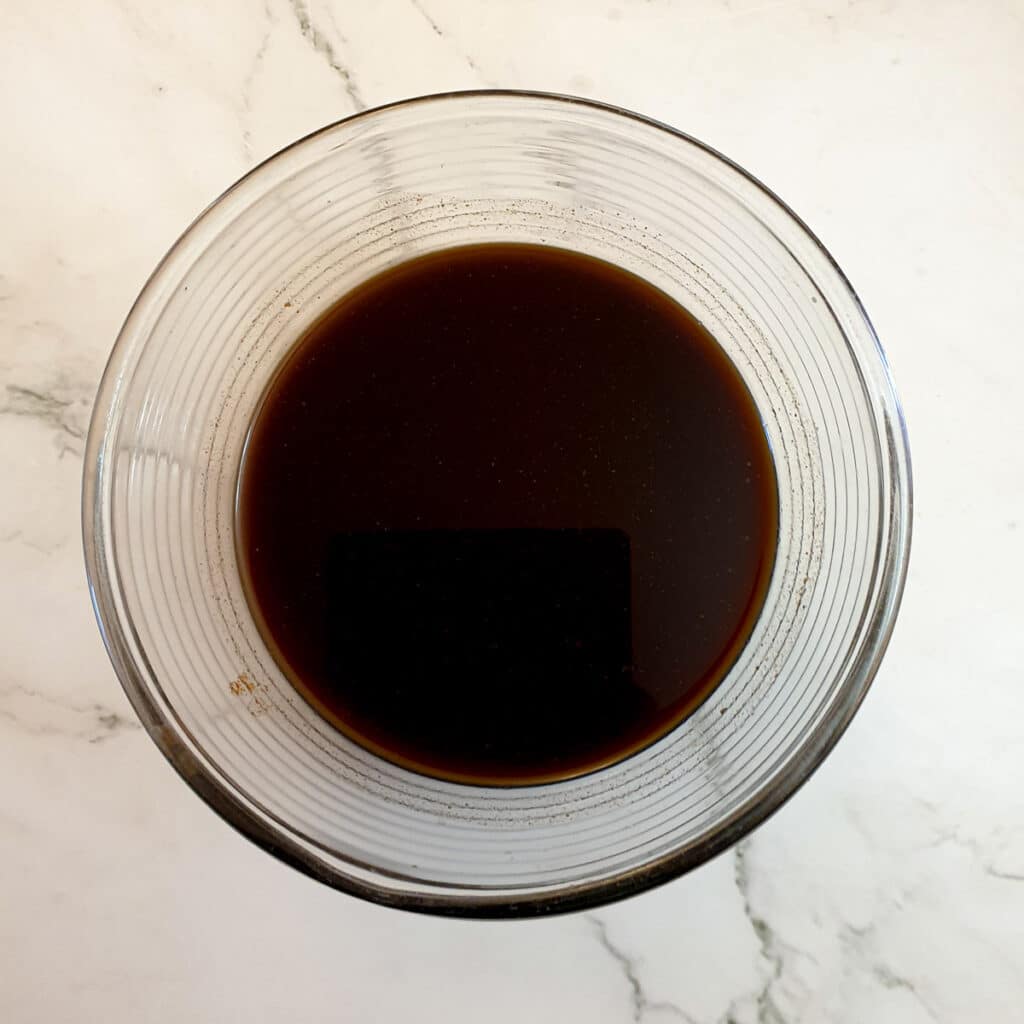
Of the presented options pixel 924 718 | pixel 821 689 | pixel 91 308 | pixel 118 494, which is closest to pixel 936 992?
pixel 924 718

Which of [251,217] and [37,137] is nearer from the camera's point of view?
[251,217]

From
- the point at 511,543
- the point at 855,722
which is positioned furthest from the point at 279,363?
the point at 855,722

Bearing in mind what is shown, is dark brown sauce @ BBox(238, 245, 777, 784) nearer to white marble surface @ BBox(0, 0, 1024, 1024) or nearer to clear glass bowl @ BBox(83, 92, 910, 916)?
clear glass bowl @ BBox(83, 92, 910, 916)

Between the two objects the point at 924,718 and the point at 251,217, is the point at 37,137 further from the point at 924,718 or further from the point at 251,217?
the point at 924,718

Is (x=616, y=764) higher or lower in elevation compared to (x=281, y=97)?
lower

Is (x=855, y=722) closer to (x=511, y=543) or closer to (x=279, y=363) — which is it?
(x=511, y=543)

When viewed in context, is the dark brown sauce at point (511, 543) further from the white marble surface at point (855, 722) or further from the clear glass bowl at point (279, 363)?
the white marble surface at point (855, 722)
